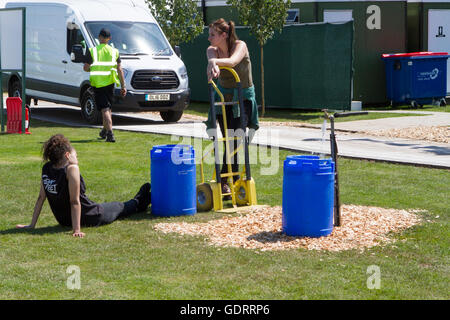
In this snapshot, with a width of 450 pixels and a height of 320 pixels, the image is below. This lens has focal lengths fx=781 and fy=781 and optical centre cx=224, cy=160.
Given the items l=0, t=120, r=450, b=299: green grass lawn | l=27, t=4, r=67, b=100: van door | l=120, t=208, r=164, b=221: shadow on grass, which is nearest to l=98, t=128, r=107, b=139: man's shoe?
l=27, t=4, r=67, b=100: van door

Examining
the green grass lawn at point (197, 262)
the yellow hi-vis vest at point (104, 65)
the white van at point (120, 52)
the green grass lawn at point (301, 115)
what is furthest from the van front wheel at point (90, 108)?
the green grass lawn at point (197, 262)

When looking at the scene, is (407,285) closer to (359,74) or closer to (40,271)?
(40,271)

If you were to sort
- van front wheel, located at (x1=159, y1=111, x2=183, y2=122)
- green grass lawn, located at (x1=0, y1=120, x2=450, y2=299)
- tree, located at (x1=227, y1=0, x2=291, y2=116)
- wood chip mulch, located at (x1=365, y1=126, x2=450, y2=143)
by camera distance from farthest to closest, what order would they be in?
tree, located at (x1=227, y1=0, x2=291, y2=116) → van front wheel, located at (x1=159, y1=111, x2=183, y2=122) → wood chip mulch, located at (x1=365, y1=126, x2=450, y2=143) → green grass lawn, located at (x1=0, y1=120, x2=450, y2=299)

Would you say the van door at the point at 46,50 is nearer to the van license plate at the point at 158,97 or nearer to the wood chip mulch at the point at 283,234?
the van license plate at the point at 158,97

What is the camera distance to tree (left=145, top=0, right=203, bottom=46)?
2178cm

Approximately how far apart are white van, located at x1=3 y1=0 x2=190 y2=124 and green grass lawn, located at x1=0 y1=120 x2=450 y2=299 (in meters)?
7.84

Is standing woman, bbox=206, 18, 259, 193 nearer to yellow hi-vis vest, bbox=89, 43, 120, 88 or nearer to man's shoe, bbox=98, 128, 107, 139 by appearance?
yellow hi-vis vest, bbox=89, 43, 120, 88

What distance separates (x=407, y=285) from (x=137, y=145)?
837 cm

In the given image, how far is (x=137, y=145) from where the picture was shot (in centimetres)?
1332

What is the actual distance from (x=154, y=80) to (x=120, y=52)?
3.37 ft

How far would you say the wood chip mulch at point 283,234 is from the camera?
22.0 feet

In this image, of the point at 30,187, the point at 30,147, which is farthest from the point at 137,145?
the point at 30,187

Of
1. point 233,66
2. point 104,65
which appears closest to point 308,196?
point 233,66

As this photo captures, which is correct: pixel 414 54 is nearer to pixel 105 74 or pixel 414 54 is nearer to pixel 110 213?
pixel 105 74
